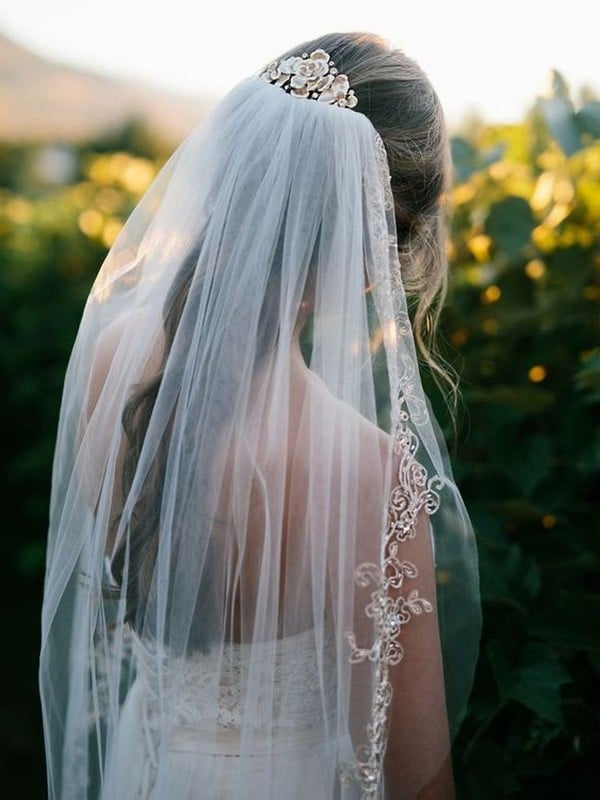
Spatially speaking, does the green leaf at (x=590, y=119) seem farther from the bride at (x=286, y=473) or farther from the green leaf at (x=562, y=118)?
the bride at (x=286, y=473)

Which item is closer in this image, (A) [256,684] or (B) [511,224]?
(A) [256,684]

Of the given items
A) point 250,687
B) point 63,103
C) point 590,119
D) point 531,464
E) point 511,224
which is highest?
point 63,103

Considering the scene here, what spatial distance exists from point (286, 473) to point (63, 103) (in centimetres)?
889

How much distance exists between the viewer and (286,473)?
5.46ft

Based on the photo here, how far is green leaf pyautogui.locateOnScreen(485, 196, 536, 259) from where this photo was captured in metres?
2.66

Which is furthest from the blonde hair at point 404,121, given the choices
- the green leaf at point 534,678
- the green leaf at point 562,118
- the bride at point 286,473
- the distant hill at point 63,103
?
the distant hill at point 63,103

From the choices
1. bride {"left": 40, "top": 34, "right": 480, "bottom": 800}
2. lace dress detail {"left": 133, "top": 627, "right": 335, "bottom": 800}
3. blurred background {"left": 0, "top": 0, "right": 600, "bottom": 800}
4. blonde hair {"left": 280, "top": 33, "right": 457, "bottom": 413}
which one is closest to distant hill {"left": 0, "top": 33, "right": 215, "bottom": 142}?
blurred background {"left": 0, "top": 0, "right": 600, "bottom": 800}

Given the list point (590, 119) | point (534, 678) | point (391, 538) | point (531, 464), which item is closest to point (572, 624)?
point (534, 678)

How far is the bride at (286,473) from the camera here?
1673 mm

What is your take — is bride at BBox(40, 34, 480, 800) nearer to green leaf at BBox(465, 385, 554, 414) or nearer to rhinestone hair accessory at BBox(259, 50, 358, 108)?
rhinestone hair accessory at BBox(259, 50, 358, 108)

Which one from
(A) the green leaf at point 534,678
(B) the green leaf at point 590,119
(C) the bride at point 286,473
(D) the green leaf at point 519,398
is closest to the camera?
(C) the bride at point 286,473

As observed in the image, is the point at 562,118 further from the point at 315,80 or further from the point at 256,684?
the point at 256,684

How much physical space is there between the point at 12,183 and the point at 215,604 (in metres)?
6.67

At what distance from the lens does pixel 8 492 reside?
14.9ft
